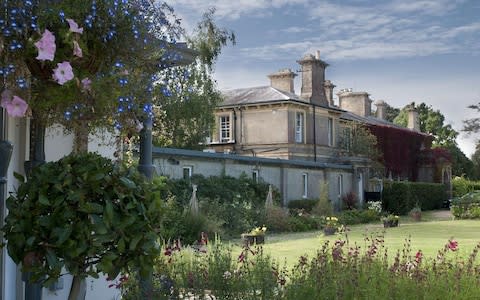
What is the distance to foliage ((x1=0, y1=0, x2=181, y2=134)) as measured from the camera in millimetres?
3936

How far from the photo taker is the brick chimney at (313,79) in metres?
39.3

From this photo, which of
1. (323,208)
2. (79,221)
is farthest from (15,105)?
(323,208)

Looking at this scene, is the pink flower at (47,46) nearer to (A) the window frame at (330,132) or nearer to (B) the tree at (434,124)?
(A) the window frame at (330,132)

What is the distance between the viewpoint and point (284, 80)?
40.7 metres

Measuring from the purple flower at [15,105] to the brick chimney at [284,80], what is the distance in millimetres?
36886

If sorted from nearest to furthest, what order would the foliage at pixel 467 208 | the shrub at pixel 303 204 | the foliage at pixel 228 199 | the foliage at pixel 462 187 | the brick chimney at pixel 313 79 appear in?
1. the foliage at pixel 228 199
2. the shrub at pixel 303 204
3. the foliage at pixel 467 208
4. the brick chimney at pixel 313 79
5. the foliage at pixel 462 187

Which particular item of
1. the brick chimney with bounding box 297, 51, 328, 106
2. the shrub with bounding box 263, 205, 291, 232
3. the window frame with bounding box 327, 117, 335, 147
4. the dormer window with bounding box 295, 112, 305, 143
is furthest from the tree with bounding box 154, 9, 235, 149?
the shrub with bounding box 263, 205, 291, 232

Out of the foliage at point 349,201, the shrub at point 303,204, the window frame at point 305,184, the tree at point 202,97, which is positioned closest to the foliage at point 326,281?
the shrub at point 303,204

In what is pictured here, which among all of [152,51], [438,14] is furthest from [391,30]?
[152,51]

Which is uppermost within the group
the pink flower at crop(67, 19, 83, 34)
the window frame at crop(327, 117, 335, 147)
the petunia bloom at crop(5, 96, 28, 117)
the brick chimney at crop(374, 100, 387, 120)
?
the brick chimney at crop(374, 100, 387, 120)

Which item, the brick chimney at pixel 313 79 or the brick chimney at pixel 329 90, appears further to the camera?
the brick chimney at pixel 329 90

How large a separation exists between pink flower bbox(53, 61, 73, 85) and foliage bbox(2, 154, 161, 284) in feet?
1.96

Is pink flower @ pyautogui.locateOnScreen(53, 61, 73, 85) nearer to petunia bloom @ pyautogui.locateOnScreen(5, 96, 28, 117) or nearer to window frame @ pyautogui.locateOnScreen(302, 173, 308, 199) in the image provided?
petunia bloom @ pyautogui.locateOnScreen(5, 96, 28, 117)

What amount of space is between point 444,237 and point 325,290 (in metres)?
15.9
